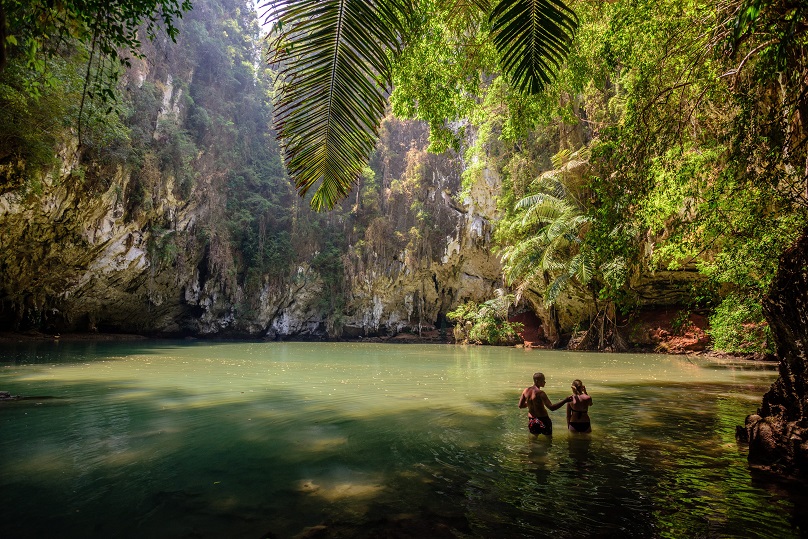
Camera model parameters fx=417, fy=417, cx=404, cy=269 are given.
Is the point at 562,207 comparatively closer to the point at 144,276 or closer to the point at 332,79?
the point at 332,79

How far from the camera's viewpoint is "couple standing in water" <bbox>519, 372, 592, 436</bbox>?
15.9 ft

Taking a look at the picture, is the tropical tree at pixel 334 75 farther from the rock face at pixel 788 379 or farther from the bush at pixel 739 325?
the bush at pixel 739 325

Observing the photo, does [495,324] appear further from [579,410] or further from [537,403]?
[537,403]

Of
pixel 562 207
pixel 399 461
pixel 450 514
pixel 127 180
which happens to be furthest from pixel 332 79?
pixel 127 180

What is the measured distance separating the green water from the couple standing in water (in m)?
0.18

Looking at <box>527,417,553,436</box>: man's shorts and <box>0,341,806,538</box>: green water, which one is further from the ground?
<box>527,417,553,436</box>: man's shorts

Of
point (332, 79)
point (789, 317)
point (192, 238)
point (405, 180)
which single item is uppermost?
point (405, 180)

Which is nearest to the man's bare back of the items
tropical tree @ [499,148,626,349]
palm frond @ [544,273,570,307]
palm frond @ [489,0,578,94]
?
palm frond @ [489,0,578,94]

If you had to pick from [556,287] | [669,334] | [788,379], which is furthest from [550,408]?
[669,334]

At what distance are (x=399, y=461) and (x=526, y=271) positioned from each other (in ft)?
52.7

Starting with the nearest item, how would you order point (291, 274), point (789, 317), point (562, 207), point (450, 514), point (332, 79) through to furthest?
1. point (332, 79)
2. point (450, 514)
3. point (789, 317)
4. point (562, 207)
5. point (291, 274)

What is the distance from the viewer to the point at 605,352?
18.0 meters

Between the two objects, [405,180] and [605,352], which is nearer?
[605,352]

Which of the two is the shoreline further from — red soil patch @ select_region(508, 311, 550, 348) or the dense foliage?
the dense foliage
